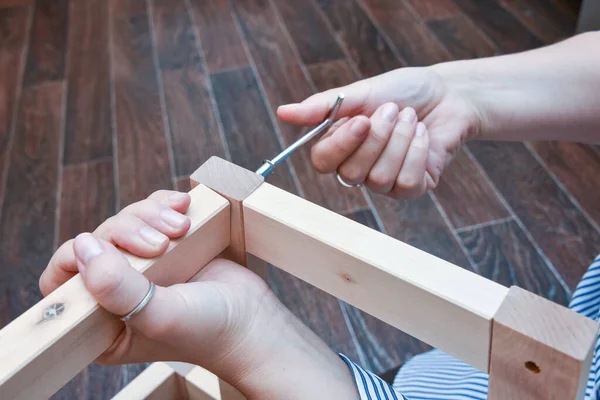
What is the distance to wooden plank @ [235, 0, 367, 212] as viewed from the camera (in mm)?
1285

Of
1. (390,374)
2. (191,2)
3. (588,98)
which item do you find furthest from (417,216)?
(191,2)

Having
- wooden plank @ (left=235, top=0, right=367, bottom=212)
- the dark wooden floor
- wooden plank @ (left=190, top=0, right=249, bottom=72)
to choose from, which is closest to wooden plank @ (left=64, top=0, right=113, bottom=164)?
the dark wooden floor

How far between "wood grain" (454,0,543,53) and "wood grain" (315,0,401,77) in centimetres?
27

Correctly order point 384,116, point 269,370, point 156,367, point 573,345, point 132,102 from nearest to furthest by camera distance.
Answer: point 573,345, point 269,370, point 384,116, point 156,367, point 132,102

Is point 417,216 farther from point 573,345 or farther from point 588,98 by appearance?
point 573,345

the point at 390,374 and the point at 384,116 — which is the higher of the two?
the point at 384,116

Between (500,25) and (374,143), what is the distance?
4.04 feet

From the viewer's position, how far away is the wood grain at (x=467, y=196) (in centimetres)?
123

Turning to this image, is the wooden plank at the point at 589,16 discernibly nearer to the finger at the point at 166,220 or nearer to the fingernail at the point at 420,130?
the fingernail at the point at 420,130

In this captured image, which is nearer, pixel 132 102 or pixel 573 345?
pixel 573 345

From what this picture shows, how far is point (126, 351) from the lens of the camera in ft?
1.43

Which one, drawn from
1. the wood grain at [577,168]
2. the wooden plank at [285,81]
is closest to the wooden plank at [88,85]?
the wooden plank at [285,81]

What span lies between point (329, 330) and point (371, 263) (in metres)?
0.68

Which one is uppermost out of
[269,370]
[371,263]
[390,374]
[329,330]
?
[371,263]
